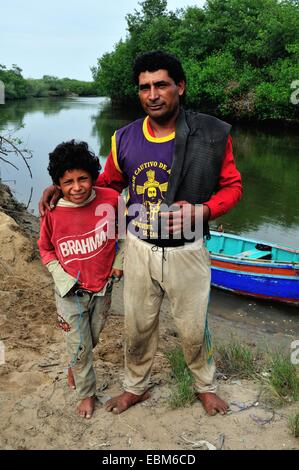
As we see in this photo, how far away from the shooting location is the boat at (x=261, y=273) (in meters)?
7.16

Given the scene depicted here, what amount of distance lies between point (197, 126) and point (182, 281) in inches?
33.7

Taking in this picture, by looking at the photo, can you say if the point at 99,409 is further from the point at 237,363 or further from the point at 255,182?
the point at 255,182

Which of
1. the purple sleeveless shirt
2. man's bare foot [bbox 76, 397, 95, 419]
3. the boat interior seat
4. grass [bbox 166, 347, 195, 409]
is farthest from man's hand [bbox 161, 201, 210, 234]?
the boat interior seat

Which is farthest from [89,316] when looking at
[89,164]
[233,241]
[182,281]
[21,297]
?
[233,241]

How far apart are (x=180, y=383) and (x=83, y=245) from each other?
44.2 inches

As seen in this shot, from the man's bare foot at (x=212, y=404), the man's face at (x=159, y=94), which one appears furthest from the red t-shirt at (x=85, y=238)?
the man's bare foot at (x=212, y=404)

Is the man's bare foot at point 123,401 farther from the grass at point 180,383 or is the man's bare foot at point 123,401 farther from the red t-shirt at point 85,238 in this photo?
the red t-shirt at point 85,238

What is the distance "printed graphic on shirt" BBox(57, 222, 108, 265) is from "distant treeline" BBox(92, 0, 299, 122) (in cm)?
2279

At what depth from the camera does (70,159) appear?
2453mm

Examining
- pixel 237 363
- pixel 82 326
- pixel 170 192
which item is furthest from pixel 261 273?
pixel 170 192

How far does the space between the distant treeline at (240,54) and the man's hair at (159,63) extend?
74.1 feet

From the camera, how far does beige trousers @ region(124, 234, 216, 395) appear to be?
8.11 feet

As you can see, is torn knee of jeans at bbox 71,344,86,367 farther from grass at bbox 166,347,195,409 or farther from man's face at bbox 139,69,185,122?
man's face at bbox 139,69,185,122

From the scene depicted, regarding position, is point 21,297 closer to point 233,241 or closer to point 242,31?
point 233,241
